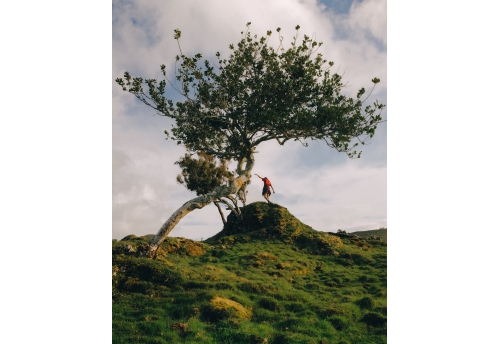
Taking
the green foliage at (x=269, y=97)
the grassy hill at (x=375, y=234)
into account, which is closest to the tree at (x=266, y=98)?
the green foliage at (x=269, y=97)

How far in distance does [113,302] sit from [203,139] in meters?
10.8

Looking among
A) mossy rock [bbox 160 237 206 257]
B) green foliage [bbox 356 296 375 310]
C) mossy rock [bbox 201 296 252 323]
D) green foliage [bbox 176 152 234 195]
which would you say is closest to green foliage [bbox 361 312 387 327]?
green foliage [bbox 356 296 375 310]

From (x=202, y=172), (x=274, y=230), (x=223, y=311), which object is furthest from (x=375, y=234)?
(x=223, y=311)

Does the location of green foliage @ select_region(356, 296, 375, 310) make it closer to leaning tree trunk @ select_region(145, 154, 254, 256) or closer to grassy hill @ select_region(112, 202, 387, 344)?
grassy hill @ select_region(112, 202, 387, 344)

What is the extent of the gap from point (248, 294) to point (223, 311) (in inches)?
94.5

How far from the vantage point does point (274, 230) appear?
25.5 m

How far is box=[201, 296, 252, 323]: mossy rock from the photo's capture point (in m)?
11.8

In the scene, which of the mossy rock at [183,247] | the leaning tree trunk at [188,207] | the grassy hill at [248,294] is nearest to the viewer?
the grassy hill at [248,294]

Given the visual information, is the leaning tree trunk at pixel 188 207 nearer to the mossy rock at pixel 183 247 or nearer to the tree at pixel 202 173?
the mossy rock at pixel 183 247

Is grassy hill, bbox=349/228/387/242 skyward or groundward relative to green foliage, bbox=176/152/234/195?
groundward

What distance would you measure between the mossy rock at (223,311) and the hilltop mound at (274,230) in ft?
38.1

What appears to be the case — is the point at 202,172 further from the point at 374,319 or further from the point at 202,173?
the point at 374,319

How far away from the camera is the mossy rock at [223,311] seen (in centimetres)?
1184

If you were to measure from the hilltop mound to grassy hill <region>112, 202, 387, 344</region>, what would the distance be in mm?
887
